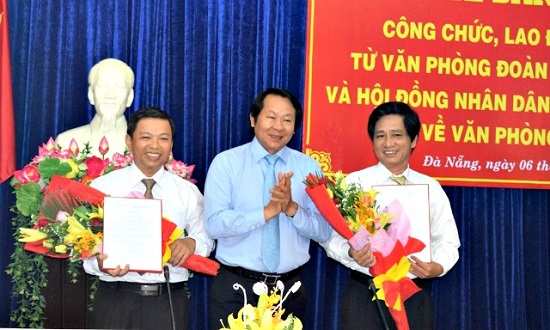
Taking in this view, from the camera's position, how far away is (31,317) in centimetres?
373

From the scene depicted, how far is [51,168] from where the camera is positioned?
11.1ft

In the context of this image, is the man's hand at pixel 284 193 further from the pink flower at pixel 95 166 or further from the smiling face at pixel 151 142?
the pink flower at pixel 95 166

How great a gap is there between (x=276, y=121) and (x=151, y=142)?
508 mm

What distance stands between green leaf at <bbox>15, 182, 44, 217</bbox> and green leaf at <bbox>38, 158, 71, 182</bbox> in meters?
0.06

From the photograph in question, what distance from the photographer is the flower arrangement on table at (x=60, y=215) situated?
8.56 ft

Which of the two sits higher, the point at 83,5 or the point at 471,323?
the point at 83,5

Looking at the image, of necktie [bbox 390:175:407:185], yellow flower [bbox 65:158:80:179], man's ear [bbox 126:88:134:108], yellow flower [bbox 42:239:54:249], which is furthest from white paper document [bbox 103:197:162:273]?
man's ear [bbox 126:88:134:108]

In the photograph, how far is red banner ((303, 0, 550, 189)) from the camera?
434 cm

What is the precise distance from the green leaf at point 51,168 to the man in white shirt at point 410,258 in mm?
1198

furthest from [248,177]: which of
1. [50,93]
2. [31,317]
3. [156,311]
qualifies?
[50,93]

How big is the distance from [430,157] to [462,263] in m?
0.70

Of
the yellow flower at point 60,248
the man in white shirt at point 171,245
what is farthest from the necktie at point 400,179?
the yellow flower at point 60,248

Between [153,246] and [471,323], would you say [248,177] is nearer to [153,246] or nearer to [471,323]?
[153,246]

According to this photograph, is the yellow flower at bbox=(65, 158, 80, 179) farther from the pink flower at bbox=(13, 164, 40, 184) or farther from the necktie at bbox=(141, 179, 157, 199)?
the necktie at bbox=(141, 179, 157, 199)
